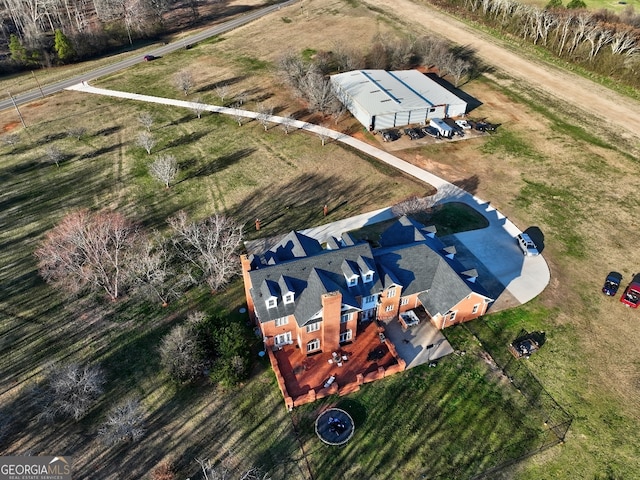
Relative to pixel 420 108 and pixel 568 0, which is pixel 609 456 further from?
pixel 568 0

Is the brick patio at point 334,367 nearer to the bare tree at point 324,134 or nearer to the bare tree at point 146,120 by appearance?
the bare tree at point 324,134

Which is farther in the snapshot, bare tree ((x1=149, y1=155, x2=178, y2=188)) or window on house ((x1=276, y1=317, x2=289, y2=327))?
bare tree ((x1=149, y1=155, x2=178, y2=188))

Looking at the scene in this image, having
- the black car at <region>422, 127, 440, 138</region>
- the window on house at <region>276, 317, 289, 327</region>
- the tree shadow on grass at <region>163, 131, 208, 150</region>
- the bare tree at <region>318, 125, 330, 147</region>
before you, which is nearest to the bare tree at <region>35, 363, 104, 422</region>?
the window on house at <region>276, 317, 289, 327</region>

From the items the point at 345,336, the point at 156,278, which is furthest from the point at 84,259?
the point at 345,336

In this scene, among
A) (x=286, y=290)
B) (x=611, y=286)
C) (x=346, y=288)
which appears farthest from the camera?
(x=611, y=286)

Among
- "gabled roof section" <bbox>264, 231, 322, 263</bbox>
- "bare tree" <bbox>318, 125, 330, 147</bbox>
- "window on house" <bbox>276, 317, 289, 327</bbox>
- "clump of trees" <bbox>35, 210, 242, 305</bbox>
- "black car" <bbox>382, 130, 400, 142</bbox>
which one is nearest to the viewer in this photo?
"window on house" <bbox>276, 317, 289, 327</bbox>

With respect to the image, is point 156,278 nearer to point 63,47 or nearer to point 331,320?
point 331,320

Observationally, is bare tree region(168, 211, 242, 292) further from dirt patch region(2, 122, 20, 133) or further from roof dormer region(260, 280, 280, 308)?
dirt patch region(2, 122, 20, 133)

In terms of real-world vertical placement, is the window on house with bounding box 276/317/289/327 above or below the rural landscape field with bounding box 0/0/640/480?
above
